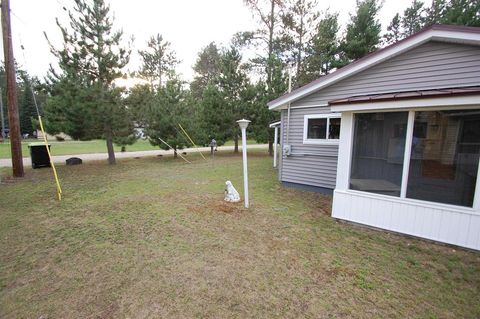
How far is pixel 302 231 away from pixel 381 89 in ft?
11.4

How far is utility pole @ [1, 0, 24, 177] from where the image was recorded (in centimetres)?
753

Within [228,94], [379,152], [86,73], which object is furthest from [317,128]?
[86,73]

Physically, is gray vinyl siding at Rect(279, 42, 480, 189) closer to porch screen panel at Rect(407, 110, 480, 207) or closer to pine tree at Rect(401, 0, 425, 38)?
porch screen panel at Rect(407, 110, 480, 207)

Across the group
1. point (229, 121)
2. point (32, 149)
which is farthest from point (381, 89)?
point (32, 149)

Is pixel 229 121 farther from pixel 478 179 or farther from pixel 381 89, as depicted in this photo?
pixel 478 179

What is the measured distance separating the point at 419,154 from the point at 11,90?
11.6 meters

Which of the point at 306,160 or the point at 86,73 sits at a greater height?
the point at 86,73

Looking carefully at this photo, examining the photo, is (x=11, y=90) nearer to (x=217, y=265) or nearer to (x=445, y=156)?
(x=217, y=265)

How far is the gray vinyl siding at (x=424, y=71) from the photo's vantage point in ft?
13.0

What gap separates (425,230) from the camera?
377 centimetres

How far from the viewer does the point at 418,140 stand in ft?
12.4

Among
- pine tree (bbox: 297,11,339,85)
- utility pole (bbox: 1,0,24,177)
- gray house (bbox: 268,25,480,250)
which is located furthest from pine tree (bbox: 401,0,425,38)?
utility pole (bbox: 1,0,24,177)

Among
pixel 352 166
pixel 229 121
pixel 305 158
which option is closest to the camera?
pixel 352 166

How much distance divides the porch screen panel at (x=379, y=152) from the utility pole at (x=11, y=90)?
10532 mm
